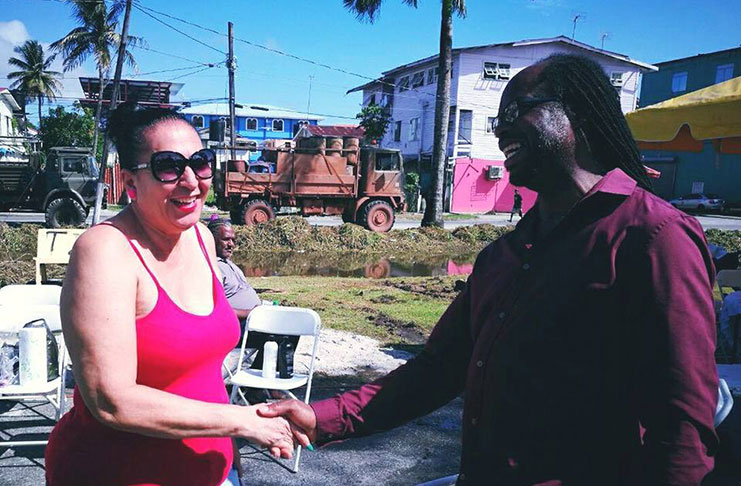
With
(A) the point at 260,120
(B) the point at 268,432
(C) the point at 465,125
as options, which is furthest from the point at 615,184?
(A) the point at 260,120

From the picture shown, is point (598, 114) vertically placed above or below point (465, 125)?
below

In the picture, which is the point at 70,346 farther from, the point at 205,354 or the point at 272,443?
the point at 272,443

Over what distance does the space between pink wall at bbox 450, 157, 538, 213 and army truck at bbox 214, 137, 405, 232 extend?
13.9m

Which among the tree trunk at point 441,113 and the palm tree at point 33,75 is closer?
the tree trunk at point 441,113

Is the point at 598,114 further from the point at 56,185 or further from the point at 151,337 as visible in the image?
the point at 56,185

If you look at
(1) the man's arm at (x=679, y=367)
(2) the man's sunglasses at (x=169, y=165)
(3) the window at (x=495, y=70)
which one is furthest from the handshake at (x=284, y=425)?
(3) the window at (x=495, y=70)

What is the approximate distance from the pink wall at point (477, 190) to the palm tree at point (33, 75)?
36.2m

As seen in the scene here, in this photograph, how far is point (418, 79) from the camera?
124 feet

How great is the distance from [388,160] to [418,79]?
20237mm

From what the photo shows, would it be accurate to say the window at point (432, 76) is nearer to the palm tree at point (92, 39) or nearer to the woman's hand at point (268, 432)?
the palm tree at point (92, 39)

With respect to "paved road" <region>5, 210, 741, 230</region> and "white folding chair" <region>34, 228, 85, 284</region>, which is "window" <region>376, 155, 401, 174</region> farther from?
"white folding chair" <region>34, 228, 85, 284</region>

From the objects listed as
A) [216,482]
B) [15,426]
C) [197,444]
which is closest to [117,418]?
[197,444]

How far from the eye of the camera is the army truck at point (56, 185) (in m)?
16.1

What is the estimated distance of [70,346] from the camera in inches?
58.1
